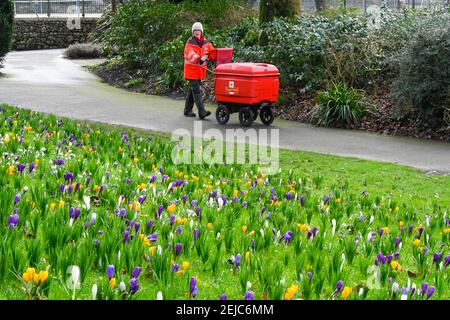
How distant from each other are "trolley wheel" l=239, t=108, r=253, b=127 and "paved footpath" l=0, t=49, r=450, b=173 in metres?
0.17

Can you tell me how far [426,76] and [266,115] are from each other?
287 centimetres

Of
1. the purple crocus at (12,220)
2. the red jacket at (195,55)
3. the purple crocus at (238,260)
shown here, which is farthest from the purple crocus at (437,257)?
the red jacket at (195,55)

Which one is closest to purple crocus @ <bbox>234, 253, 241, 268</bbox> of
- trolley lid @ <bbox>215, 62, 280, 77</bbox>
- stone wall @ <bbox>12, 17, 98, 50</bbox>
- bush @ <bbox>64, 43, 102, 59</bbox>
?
trolley lid @ <bbox>215, 62, 280, 77</bbox>

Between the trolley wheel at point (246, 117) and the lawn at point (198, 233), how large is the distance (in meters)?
4.49

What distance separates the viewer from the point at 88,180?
6277mm

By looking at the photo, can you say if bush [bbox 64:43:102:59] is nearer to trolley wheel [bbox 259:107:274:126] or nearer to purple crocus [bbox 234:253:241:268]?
trolley wheel [bbox 259:107:274:126]

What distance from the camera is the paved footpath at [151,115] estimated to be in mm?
10812

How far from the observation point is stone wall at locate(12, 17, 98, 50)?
35031 mm

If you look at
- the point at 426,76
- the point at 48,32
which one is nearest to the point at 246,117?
the point at 426,76

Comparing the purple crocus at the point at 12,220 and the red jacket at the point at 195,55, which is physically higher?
the red jacket at the point at 195,55

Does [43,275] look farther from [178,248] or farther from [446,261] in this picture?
[446,261]

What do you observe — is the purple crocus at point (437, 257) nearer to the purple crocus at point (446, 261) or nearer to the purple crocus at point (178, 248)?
the purple crocus at point (446, 261)

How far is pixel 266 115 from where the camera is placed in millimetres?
13172

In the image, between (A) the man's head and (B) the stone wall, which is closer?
(A) the man's head
